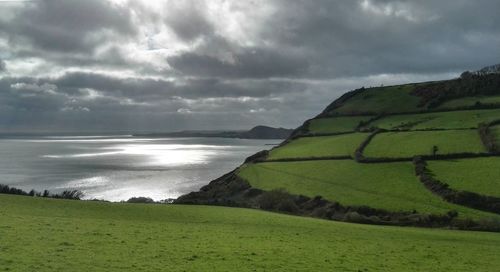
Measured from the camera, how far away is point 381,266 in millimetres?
28609

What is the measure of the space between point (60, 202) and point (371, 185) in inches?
1992

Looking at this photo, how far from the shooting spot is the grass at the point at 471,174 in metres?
66.2

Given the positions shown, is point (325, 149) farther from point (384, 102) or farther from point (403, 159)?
point (384, 102)

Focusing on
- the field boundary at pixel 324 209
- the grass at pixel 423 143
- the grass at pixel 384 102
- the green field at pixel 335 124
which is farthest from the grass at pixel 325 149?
the grass at pixel 384 102

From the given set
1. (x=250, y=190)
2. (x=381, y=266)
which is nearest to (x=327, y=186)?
(x=250, y=190)

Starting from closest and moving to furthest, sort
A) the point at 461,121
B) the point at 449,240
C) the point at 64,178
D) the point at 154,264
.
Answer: the point at 154,264 → the point at 449,240 → the point at 461,121 → the point at 64,178

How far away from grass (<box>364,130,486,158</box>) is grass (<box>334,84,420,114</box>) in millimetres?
52895

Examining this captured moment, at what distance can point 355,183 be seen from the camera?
265 ft

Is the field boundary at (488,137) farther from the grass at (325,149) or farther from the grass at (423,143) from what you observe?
the grass at (325,149)

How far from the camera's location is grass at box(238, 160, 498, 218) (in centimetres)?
6666

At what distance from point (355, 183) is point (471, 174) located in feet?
62.8

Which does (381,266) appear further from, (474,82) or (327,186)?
(474,82)

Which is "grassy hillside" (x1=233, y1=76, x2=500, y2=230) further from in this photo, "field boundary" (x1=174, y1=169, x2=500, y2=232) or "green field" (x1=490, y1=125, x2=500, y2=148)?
"field boundary" (x1=174, y1=169, x2=500, y2=232)

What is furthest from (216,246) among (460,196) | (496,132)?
(496,132)
